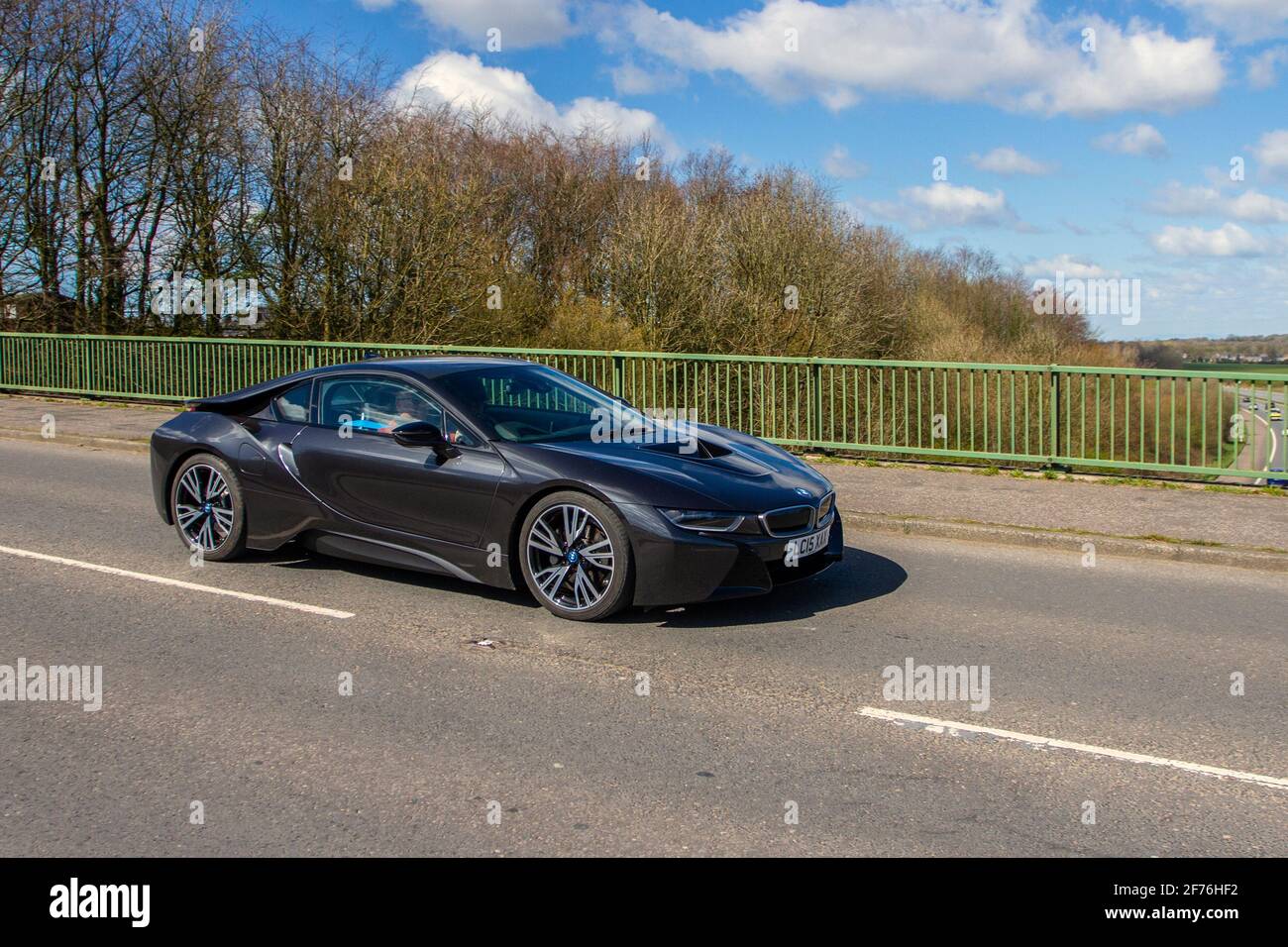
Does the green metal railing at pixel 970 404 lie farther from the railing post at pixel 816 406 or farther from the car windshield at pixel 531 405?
the car windshield at pixel 531 405

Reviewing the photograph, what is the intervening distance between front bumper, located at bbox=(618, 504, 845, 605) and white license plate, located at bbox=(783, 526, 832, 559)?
0.80 ft

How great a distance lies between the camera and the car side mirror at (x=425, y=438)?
677cm

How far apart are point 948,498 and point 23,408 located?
15878mm

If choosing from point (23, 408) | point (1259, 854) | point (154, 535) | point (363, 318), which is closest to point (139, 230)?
point (363, 318)

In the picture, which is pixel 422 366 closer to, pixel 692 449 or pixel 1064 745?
pixel 692 449

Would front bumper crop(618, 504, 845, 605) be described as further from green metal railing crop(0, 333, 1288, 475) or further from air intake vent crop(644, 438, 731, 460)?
green metal railing crop(0, 333, 1288, 475)

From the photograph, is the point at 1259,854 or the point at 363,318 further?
the point at 363,318

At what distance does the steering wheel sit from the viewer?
22.6 ft

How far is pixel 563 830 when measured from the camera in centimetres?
382

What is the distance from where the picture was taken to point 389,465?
23.0ft

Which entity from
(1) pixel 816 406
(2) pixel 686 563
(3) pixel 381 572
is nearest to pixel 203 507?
(3) pixel 381 572

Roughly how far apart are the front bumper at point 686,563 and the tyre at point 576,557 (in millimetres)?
95

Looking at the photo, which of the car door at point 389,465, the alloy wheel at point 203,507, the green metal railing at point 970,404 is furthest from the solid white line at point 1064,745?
the green metal railing at point 970,404
